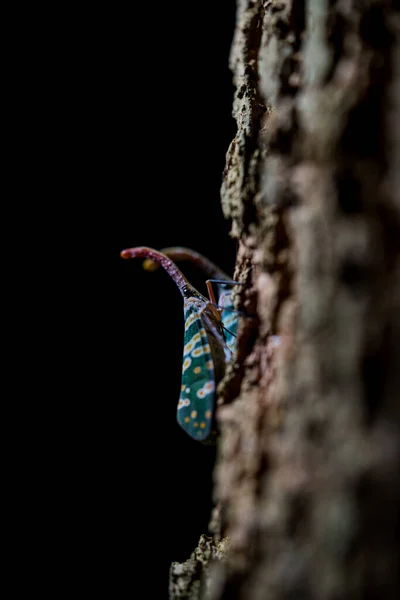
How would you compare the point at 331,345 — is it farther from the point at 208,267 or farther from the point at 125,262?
the point at 125,262

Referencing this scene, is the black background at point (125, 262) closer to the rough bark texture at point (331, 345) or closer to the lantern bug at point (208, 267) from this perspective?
the lantern bug at point (208, 267)

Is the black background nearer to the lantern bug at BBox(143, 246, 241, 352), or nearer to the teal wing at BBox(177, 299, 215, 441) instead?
the lantern bug at BBox(143, 246, 241, 352)

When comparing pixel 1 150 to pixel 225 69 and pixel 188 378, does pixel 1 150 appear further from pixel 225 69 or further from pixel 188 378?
pixel 188 378

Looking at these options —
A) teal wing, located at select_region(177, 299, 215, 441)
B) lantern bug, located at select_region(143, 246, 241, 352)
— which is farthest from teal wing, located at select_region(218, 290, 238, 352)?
teal wing, located at select_region(177, 299, 215, 441)

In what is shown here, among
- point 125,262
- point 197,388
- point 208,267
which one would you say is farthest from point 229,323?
point 125,262

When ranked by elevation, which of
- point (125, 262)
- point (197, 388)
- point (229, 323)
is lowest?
point (197, 388)

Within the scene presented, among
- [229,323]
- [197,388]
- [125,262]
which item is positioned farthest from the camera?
[125,262]
